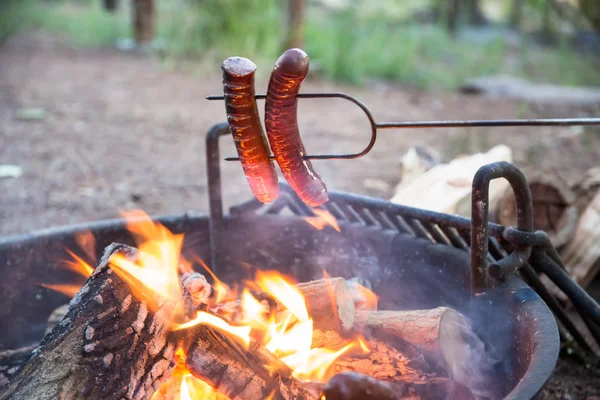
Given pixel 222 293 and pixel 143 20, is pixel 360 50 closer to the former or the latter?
pixel 143 20

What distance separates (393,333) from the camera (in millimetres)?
1858

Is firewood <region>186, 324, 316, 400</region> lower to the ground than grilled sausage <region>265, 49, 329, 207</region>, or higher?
lower

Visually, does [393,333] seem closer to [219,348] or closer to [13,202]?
[219,348]

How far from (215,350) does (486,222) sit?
0.79 meters

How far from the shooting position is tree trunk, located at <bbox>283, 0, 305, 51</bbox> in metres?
7.66

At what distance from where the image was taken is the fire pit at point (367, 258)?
1687 millimetres

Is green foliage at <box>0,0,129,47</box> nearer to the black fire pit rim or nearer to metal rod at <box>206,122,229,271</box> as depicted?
the black fire pit rim

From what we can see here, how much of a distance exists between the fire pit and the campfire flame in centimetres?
6

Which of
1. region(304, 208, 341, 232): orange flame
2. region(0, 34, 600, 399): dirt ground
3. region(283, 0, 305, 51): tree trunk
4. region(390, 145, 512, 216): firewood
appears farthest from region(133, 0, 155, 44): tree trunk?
region(304, 208, 341, 232): orange flame

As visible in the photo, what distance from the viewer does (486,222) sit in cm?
164

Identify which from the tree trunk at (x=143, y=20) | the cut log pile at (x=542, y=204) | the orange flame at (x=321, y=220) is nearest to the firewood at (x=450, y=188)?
the cut log pile at (x=542, y=204)

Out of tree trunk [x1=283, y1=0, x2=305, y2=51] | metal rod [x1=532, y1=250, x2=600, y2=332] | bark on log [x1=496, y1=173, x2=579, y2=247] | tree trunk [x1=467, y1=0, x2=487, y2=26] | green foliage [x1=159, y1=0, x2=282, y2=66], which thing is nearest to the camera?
metal rod [x1=532, y1=250, x2=600, y2=332]

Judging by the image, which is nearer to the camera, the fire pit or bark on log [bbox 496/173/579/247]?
the fire pit

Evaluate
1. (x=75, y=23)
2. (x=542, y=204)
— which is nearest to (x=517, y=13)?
(x=75, y=23)
